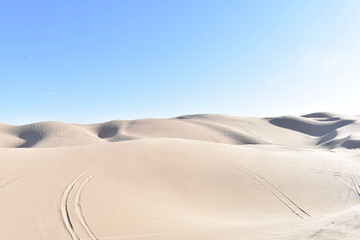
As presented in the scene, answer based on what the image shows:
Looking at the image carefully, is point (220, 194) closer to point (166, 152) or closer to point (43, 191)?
point (166, 152)

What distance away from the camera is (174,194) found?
846cm

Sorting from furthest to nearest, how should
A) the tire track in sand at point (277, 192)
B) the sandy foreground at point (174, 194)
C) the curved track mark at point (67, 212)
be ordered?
1. the tire track in sand at point (277, 192)
2. the sandy foreground at point (174, 194)
3. the curved track mark at point (67, 212)

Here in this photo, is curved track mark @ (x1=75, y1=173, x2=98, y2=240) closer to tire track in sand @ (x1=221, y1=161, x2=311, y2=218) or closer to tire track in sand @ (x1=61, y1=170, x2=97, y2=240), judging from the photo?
tire track in sand @ (x1=61, y1=170, x2=97, y2=240)

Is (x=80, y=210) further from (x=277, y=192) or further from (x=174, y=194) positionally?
(x=277, y=192)

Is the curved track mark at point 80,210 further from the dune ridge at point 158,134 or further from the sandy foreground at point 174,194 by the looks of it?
the dune ridge at point 158,134

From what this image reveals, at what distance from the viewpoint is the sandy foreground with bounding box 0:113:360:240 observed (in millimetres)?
5164

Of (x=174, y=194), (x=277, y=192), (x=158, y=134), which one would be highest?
(x=158, y=134)

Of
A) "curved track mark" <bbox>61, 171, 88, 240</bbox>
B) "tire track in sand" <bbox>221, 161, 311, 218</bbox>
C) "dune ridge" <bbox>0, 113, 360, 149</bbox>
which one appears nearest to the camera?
"curved track mark" <bbox>61, 171, 88, 240</bbox>

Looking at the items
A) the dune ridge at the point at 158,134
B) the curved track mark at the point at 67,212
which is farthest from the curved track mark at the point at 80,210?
the dune ridge at the point at 158,134

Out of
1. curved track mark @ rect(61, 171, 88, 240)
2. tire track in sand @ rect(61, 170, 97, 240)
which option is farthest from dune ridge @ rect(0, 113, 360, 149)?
tire track in sand @ rect(61, 170, 97, 240)

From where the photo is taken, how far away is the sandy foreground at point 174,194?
203 inches

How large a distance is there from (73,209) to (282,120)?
203 ft

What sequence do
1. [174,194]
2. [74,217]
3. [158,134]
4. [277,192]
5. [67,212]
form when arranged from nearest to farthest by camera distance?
[74,217] → [67,212] → [174,194] → [277,192] → [158,134]

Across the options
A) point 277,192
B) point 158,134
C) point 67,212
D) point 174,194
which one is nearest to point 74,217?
point 67,212
